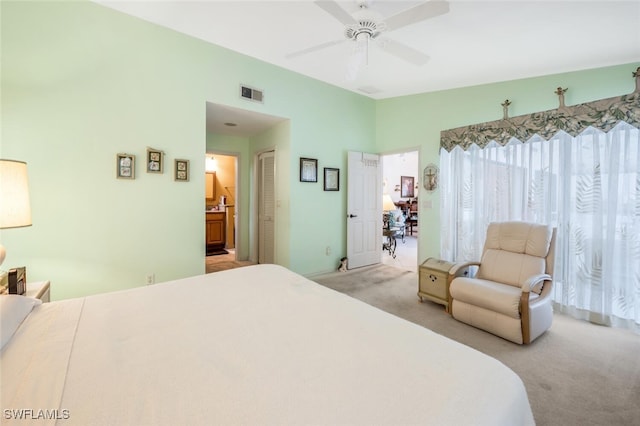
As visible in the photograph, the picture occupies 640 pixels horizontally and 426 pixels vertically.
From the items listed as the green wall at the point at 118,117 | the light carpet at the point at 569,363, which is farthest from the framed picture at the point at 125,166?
the light carpet at the point at 569,363

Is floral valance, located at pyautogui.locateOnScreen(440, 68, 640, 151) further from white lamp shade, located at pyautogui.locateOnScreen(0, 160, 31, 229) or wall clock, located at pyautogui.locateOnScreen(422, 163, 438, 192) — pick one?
white lamp shade, located at pyautogui.locateOnScreen(0, 160, 31, 229)

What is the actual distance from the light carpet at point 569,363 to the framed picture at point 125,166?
10.1 ft

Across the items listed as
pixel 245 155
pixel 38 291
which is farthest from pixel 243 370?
pixel 245 155

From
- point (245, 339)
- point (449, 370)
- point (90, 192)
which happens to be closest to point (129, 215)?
point (90, 192)

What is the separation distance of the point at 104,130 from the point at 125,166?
0.39 m

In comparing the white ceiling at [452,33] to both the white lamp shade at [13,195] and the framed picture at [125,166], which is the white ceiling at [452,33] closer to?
the framed picture at [125,166]

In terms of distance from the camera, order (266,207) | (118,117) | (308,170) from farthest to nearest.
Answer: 1. (266,207)
2. (308,170)
3. (118,117)

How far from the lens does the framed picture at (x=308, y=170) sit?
4.13 m

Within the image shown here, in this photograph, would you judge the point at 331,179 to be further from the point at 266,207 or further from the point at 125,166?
the point at 125,166

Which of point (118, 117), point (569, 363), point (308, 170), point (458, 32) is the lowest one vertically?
point (569, 363)

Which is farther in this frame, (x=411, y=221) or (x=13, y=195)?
(x=411, y=221)

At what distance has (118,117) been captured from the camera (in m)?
2.74

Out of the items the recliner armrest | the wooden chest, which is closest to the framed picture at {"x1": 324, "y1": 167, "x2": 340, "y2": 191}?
the wooden chest

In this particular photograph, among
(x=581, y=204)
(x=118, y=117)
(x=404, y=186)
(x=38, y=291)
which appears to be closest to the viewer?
(x=38, y=291)
